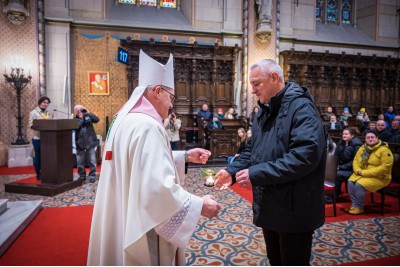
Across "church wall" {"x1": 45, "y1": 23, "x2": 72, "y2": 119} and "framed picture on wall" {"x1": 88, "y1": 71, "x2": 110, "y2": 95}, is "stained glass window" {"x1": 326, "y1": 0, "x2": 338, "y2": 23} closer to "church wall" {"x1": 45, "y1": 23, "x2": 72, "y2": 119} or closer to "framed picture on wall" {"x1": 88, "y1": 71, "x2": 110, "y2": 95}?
"framed picture on wall" {"x1": 88, "y1": 71, "x2": 110, "y2": 95}

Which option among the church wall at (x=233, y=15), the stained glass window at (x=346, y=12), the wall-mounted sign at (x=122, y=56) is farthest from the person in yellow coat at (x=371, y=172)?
the stained glass window at (x=346, y=12)

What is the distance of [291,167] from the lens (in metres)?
1.67

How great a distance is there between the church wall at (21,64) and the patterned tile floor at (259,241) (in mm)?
5966

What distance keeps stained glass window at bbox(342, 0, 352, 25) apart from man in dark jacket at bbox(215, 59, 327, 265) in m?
15.3

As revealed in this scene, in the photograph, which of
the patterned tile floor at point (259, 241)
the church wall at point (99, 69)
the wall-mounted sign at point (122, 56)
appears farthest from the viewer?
the church wall at point (99, 69)

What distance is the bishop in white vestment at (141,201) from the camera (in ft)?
4.83

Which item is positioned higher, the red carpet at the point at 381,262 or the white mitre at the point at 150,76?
the white mitre at the point at 150,76

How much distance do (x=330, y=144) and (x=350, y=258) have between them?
3.44 metres

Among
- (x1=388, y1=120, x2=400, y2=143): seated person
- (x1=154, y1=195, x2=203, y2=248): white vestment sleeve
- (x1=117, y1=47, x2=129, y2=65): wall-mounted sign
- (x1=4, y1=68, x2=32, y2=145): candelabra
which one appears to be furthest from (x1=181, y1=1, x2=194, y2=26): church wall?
(x1=154, y1=195, x2=203, y2=248): white vestment sleeve

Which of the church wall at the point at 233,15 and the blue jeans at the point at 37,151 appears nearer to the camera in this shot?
the blue jeans at the point at 37,151

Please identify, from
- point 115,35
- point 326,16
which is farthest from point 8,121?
point 326,16

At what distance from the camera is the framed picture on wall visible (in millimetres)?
10453

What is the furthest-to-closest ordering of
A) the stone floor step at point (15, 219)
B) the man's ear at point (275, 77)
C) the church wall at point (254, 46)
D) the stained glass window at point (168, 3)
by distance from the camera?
the stained glass window at point (168, 3)
the church wall at point (254, 46)
the stone floor step at point (15, 219)
the man's ear at point (275, 77)

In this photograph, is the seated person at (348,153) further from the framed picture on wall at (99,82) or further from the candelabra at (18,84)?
the candelabra at (18,84)
